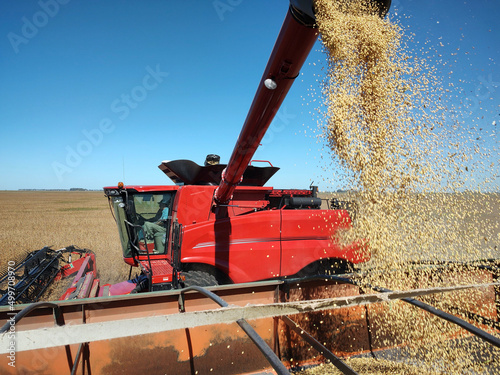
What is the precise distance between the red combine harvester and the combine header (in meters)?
0.01

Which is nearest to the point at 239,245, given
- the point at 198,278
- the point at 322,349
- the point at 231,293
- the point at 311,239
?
the point at 198,278

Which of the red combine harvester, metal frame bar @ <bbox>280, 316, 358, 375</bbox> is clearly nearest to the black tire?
the red combine harvester

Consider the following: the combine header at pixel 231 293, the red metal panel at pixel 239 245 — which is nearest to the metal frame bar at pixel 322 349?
the combine header at pixel 231 293

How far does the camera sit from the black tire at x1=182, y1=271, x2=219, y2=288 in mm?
3703

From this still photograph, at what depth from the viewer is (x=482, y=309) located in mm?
3285

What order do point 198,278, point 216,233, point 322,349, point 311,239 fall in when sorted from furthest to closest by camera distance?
point 311,239, point 216,233, point 198,278, point 322,349

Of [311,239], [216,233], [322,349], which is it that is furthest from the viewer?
[311,239]

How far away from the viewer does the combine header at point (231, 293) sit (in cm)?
149

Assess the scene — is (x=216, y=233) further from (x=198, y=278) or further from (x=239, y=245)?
(x=198, y=278)

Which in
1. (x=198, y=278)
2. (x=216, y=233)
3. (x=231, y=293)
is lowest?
(x=198, y=278)

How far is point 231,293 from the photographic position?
2770mm

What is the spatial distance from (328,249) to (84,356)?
3130mm

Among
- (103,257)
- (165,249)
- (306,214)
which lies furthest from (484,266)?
(103,257)

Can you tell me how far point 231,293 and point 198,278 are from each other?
1.10 metres
